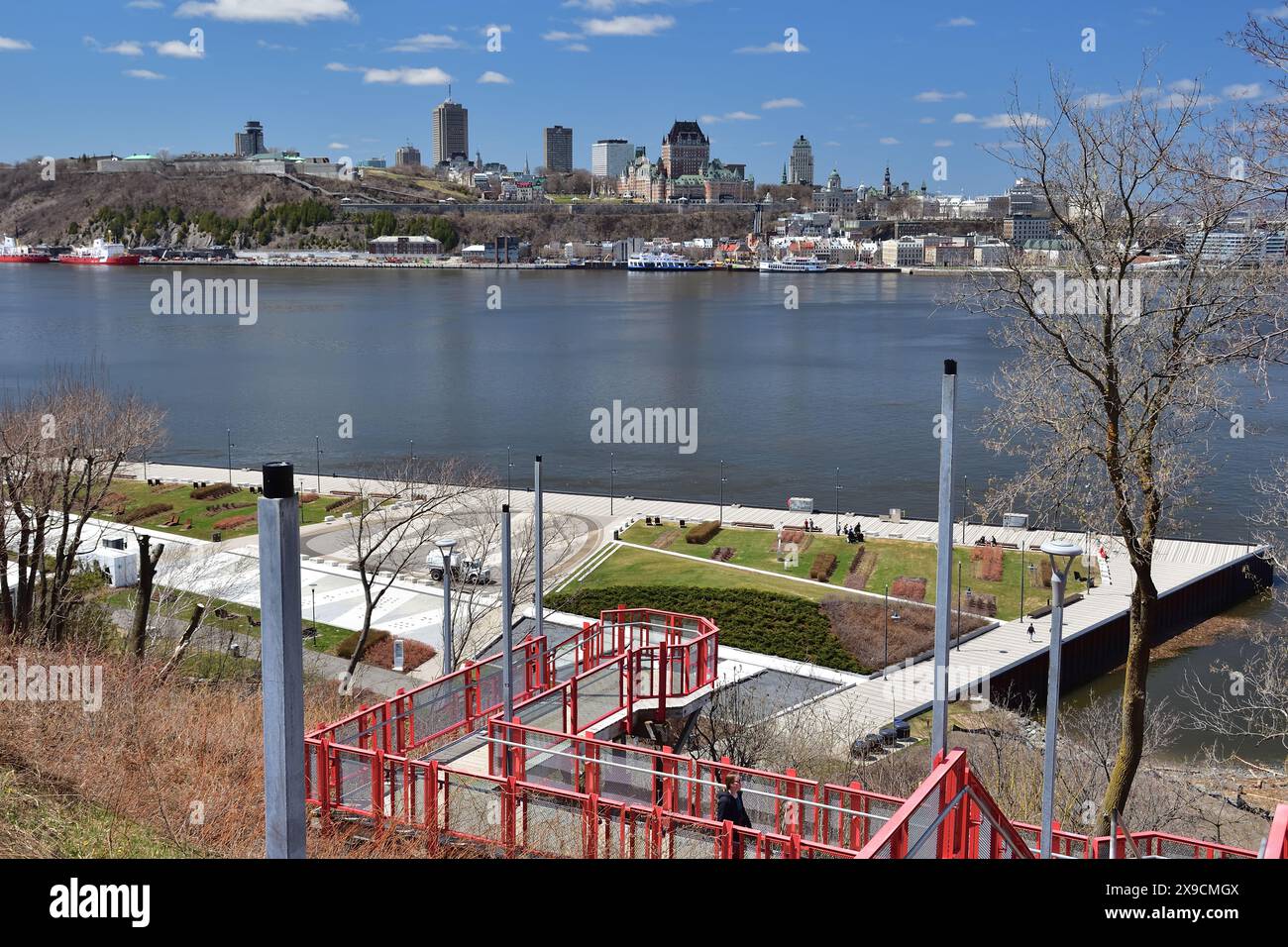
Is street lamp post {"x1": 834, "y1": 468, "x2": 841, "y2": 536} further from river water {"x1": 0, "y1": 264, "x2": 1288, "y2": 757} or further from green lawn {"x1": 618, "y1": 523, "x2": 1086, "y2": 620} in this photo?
green lawn {"x1": 618, "y1": 523, "x2": 1086, "y2": 620}

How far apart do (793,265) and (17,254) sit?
126 m

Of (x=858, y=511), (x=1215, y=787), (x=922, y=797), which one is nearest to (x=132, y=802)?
(x=922, y=797)

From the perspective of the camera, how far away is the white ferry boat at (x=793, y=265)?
183 metres

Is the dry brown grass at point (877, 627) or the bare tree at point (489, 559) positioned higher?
the bare tree at point (489, 559)

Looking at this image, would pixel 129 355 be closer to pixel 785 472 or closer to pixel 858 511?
pixel 785 472

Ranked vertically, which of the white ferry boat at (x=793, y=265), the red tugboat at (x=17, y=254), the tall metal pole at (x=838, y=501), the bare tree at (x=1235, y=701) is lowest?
the bare tree at (x=1235, y=701)

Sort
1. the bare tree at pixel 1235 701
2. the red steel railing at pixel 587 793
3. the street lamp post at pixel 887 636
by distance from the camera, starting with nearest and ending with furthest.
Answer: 1. the red steel railing at pixel 587 793
2. the bare tree at pixel 1235 701
3. the street lamp post at pixel 887 636

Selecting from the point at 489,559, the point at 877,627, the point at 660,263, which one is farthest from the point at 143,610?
the point at 660,263

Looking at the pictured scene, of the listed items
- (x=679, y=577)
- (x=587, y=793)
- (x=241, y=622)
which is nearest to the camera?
(x=587, y=793)

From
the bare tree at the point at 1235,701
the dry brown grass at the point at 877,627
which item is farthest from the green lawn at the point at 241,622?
the bare tree at the point at 1235,701

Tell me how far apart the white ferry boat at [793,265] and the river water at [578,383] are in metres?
59.7

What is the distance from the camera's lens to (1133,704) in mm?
10070

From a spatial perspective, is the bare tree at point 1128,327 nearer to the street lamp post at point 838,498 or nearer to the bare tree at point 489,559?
the bare tree at point 489,559

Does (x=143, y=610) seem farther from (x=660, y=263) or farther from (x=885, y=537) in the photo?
(x=660, y=263)
